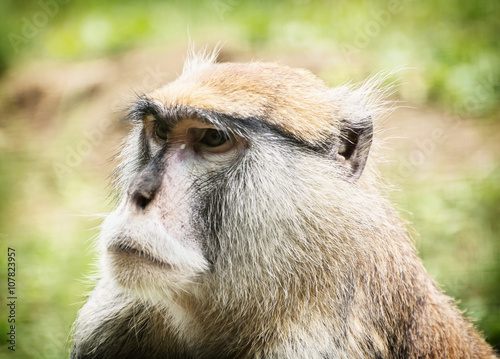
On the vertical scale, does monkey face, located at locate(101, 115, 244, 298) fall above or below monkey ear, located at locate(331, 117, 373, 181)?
below

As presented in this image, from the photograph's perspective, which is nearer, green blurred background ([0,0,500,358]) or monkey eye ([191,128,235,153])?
monkey eye ([191,128,235,153])

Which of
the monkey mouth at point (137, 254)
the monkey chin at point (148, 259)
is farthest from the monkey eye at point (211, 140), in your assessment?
the monkey mouth at point (137, 254)

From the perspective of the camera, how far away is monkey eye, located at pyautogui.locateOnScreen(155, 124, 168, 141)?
115 inches

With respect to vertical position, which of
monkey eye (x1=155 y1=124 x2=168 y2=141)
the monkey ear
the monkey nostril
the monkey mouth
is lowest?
the monkey mouth

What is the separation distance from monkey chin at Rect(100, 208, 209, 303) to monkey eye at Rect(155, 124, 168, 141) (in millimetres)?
491

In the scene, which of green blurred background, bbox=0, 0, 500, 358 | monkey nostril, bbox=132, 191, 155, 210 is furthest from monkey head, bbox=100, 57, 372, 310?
green blurred background, bbox=0, 0, 500, 358

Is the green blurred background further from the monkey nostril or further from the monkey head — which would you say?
the monkey nostril

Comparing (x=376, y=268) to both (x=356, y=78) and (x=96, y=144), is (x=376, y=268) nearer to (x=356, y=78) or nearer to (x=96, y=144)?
(x=356, y=78)

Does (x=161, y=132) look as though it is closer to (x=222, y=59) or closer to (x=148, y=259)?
(x=148, y=259)

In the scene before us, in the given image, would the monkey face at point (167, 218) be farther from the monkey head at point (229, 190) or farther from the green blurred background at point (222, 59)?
the green blurred background at point (222, 59)

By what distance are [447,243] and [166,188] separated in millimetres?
3132

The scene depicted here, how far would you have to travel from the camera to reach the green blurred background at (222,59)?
4867mm

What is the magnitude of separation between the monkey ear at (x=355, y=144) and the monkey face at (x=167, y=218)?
0.52 metres

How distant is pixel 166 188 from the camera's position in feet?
8.50
